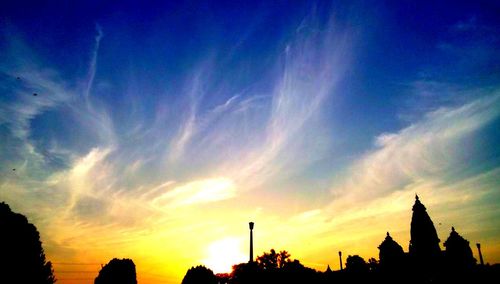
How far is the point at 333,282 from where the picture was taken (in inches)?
1551

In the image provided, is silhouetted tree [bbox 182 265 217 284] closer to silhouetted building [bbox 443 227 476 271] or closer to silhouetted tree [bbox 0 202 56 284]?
silhouetted tree [bbox 0 202 56 284]

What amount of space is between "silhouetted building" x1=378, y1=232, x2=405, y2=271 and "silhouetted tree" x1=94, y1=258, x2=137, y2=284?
28.0 metres

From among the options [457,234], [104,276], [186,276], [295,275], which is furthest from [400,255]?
[104,276]

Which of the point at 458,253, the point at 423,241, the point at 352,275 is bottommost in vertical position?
the point at 352,275

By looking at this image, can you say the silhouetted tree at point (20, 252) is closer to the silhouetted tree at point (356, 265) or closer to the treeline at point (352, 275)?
the treeline at point (352, 275)

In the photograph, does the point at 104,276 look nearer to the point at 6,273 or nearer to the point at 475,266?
the point at 6,273

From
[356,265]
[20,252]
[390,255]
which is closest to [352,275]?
[356,265]

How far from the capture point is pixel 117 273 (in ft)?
82.3

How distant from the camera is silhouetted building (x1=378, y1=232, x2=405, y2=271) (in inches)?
1442

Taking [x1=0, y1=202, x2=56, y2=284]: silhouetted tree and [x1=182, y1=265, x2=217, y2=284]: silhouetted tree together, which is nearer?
[x1=0, y1=202, x2=56, y2=284]: silhouetted tree

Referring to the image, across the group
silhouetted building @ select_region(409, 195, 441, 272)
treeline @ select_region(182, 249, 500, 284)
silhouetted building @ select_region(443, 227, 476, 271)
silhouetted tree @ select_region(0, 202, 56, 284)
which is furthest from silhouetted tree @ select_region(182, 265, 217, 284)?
silhouetted building @ select_region(443, 227, 476, 271)

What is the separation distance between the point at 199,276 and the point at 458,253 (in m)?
27.6

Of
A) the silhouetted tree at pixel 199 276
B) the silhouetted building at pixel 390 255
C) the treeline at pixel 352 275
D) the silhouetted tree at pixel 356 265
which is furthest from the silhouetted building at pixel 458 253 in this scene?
the silhouetted tree at pixel 199 276

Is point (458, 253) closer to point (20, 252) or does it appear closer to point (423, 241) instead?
point (423, 241)
